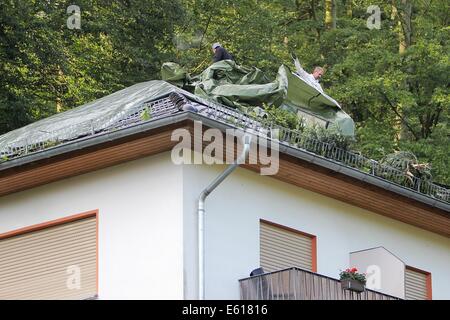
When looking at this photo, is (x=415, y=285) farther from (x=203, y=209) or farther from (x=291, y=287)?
(x=203, y=209)

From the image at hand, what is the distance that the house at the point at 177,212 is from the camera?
20391 mm

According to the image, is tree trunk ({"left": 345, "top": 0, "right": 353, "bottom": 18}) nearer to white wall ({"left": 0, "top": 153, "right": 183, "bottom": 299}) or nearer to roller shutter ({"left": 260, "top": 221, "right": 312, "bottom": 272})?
roller shutter ({"left": 260, "top": 221, "right": 312, "bottom": 272})

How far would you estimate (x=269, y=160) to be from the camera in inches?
842

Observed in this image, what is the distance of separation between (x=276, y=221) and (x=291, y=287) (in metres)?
2.20

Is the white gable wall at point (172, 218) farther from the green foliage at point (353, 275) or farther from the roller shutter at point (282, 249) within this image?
the green foliage at point (353, 275)

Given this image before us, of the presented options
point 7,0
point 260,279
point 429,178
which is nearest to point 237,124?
point 260,279

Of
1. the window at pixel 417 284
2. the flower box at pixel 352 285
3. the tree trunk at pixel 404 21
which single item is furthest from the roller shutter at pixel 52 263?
the tree trunk at pixel 404 21

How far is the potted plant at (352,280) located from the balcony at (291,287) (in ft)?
0.31

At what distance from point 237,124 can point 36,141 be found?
3.76 metres

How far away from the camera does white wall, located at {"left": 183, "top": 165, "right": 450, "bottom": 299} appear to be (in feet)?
67.8

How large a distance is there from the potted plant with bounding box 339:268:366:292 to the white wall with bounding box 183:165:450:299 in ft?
4.71

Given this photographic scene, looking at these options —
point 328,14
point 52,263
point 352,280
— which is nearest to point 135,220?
point 52,263

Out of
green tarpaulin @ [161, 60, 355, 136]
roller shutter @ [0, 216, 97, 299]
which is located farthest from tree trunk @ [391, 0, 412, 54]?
roller shutter @ [0, 216, 97, 299]

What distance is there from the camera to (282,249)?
22344 millimetres
